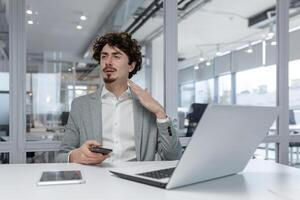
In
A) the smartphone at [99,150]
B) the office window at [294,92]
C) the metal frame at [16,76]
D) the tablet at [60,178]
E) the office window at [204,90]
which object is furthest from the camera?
the office window at [204,90]

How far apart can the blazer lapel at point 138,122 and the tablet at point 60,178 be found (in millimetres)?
588

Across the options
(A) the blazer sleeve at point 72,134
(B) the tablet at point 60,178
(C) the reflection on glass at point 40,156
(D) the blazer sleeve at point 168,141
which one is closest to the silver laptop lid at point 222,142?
(B) the tablet at point 60,178

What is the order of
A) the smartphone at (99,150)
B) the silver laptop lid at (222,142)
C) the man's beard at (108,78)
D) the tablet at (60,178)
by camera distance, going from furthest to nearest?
the man's beard at (108,78), the smartphone at (99,150), the tablet at (60,178), the silver laptop lid at (222,142)

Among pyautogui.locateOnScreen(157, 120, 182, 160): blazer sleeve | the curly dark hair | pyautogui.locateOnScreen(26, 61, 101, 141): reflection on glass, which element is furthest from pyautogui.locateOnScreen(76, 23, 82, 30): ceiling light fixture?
pyautogui.locateOnScreen(157, 120, 182, 160): blazer sleeve

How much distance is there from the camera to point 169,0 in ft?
9.37

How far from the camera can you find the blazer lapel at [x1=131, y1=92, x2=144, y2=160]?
157 centimetres

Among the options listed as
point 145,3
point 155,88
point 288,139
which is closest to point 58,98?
point 155,88

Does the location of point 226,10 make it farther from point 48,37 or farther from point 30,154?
point 30,154

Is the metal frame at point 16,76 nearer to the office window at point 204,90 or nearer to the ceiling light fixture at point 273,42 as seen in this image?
the office window at point 204,90

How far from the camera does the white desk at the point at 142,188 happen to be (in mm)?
763

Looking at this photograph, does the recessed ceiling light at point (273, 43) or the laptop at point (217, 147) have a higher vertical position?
the recessed ceiling light at point (273, 43)

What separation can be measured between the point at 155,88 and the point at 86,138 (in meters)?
1.51

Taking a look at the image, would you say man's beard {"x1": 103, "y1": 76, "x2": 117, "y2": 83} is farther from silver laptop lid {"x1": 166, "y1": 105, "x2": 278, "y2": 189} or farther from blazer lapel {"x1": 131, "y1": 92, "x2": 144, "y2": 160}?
silver laptop lid {"x1": 166, "y1": 105, "x2": 278, "y2": 189}

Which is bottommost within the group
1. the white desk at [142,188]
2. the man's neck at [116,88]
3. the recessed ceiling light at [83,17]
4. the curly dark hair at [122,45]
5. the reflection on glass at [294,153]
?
the reflection on glass at [294,153]
